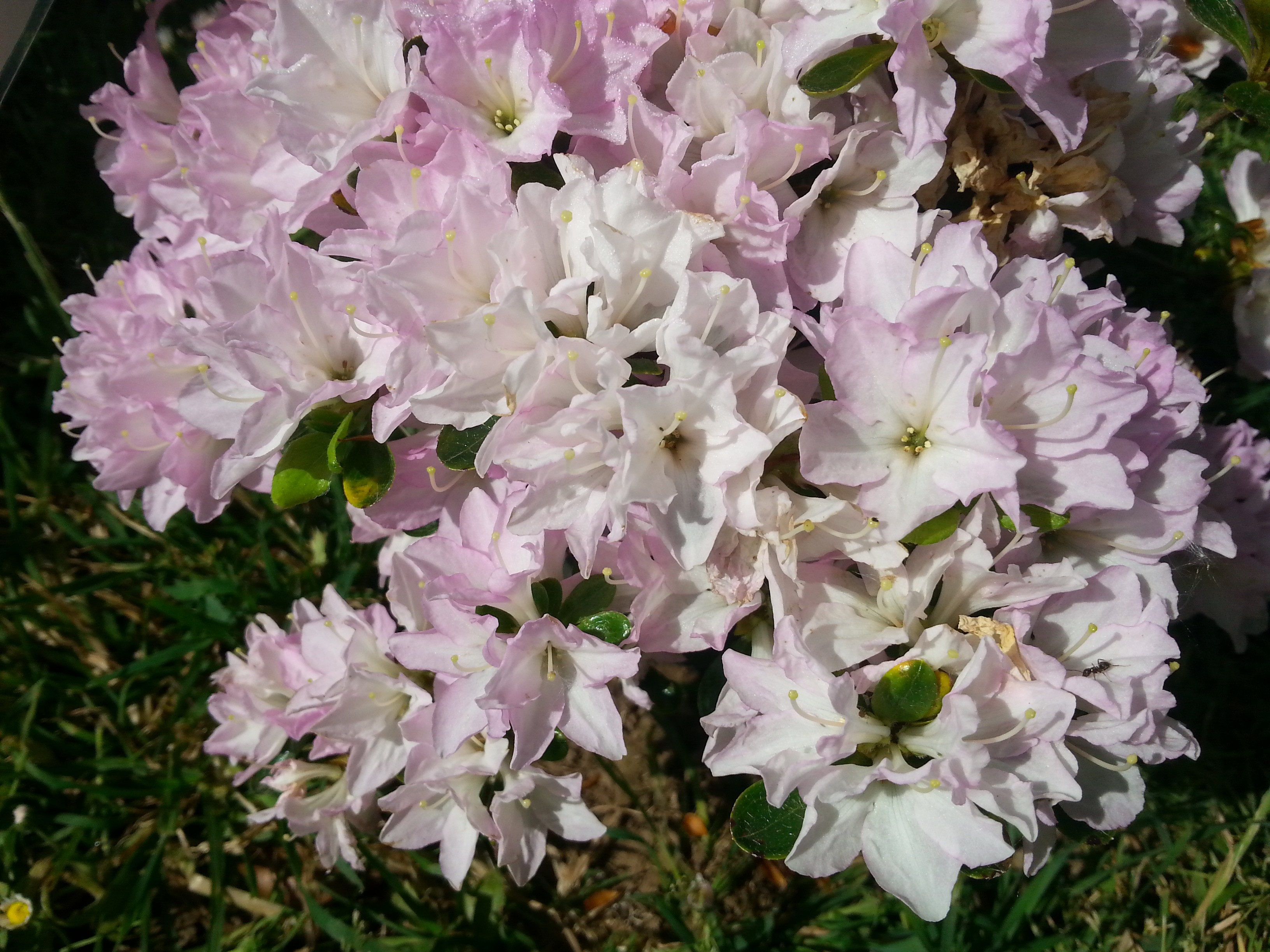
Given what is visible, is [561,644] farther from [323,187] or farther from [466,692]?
[323,187]

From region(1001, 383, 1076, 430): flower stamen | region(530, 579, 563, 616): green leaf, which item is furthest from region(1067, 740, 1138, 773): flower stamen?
region(530, 579, 563, 616): green leaf

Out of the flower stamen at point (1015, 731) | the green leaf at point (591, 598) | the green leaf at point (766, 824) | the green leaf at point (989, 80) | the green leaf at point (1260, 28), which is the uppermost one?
the green leaf at point (989, 80)

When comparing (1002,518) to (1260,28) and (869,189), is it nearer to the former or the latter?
(869,189)

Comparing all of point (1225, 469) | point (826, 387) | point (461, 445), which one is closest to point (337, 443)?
point (461, 445)

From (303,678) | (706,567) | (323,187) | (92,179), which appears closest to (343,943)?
(303,678)

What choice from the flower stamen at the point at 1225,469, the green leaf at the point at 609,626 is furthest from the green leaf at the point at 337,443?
→ the flower stamen at the point at 1225,469

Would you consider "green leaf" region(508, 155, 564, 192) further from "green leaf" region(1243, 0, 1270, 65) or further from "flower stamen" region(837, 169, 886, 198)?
"green leaf" region(1243, 0, 1270, 65)

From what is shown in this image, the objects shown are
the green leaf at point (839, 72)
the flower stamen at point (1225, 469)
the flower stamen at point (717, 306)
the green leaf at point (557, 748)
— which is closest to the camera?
the flower stamen at point (717, 306)

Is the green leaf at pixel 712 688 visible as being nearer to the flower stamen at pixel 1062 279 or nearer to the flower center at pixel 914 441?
the flower center at pixel 914 441
